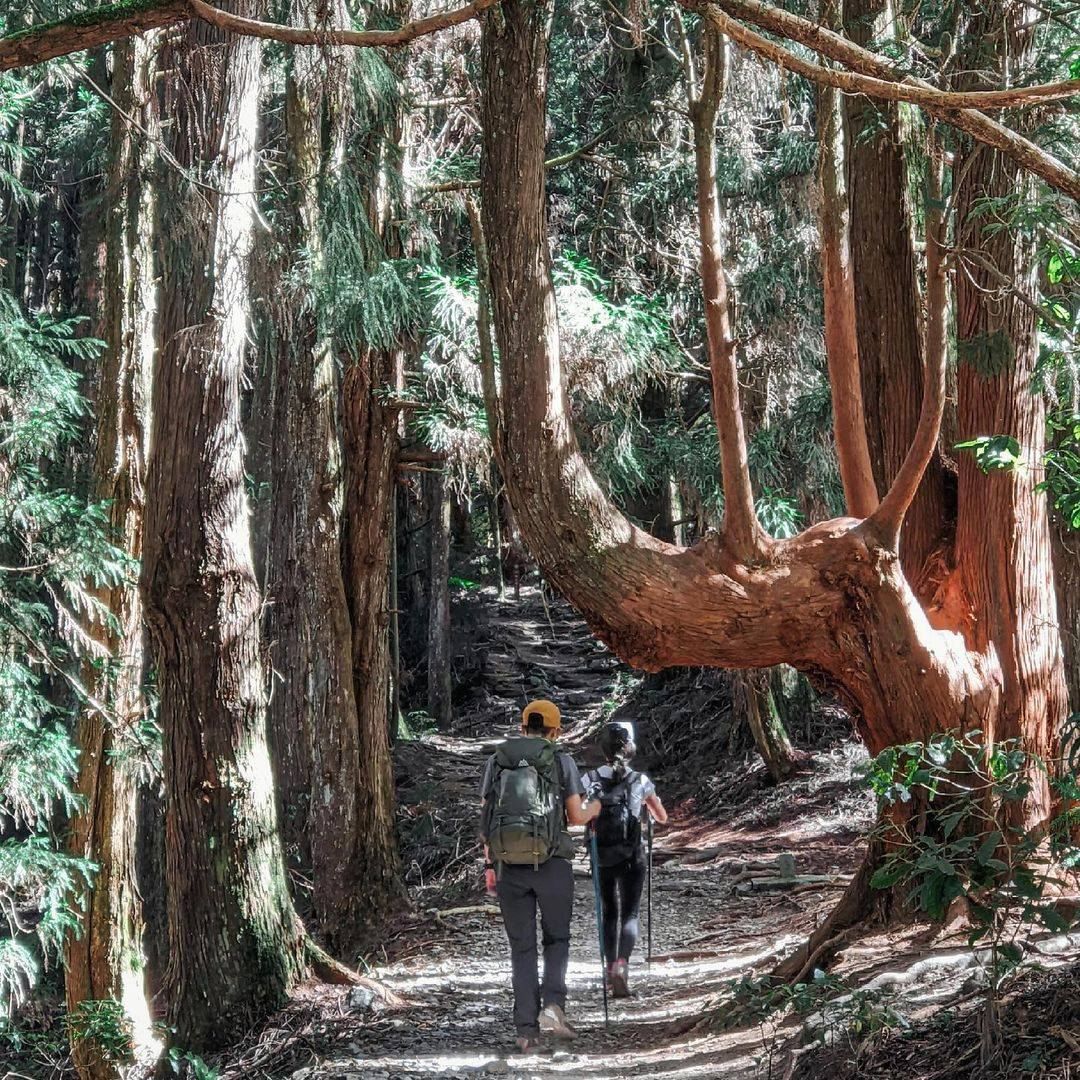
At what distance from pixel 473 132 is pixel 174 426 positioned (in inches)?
244

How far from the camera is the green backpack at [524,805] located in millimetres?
6734

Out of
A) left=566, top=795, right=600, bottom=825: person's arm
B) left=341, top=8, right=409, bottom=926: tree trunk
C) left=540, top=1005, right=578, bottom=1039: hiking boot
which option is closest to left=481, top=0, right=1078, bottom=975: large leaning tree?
left=566, top=795, right=600, bottom=825: person's arm

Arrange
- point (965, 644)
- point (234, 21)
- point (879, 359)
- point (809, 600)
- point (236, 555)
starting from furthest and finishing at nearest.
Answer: point (236, 555) < point (879, 359) < point (965, 644) < point (809, 600) < point (234, 21)

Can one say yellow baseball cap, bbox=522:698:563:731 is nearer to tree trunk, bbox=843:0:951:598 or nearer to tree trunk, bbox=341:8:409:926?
tree trunk, bbox=843:0:951:598

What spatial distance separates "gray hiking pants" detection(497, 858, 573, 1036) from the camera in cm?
689

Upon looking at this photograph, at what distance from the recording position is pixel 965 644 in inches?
273

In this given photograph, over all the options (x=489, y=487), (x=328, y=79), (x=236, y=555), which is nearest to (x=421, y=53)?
(x=489, y=487)

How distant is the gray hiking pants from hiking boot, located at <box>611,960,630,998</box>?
1.15 m

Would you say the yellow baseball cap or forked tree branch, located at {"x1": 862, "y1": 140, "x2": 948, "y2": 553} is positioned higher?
forked tree branch, located at {"x1": 862, "y1": 140, "x2": 948, "y2": 553}

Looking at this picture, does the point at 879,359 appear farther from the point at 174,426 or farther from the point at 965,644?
the point at 174,426

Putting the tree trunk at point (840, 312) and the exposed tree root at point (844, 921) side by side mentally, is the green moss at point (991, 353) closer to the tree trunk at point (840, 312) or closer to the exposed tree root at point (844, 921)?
the tree trunk at point (840, 312)

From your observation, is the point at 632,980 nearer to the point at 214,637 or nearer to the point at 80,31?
the point at 214,637

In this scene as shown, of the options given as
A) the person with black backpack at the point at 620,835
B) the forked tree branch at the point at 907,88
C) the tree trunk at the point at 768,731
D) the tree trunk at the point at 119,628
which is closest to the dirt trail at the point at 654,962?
the tree trunk at the point at 768,731

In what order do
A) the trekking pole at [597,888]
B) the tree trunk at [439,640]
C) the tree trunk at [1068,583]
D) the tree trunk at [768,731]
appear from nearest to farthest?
the trekking pole at [597,888] → the tree trunk at [1068,583] → the tree trunk at [768,731] → the tree trunk at [439,640]
